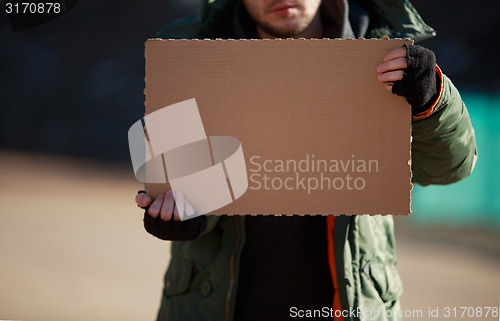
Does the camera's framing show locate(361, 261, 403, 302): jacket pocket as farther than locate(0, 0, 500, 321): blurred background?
No

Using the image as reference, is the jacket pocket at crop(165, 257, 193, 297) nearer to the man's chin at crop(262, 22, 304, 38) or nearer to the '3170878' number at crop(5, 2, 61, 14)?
the man's chin at crop(262, 22, 304, 38)

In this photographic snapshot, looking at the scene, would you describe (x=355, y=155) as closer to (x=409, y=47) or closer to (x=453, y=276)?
(x=409, y=47)

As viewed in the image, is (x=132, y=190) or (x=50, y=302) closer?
(x=50, y=302)

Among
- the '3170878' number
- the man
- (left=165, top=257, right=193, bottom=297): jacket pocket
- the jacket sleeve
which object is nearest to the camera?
the jacket sleeve

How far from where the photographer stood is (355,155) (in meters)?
1.23

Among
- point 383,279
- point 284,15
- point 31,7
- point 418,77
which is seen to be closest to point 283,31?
point 284,15

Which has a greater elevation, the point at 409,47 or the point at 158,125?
the point at 409,47

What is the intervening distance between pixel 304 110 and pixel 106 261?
134 inches

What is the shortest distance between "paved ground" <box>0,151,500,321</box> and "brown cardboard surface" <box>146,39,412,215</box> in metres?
2.46

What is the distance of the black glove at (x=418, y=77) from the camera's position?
1146mm

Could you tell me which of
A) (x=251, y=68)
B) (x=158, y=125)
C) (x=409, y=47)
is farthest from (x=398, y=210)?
(x=158, y=125)

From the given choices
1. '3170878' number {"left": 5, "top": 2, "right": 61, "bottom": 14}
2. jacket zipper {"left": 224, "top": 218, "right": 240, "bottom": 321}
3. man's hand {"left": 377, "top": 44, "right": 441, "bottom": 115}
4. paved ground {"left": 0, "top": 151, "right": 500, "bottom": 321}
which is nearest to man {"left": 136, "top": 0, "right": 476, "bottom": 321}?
jacket zipper {"left": 224, "top": 218, "right": 240, "bottom": 321}

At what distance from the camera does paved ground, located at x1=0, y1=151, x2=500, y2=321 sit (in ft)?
11.5

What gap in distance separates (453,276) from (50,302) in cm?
308
